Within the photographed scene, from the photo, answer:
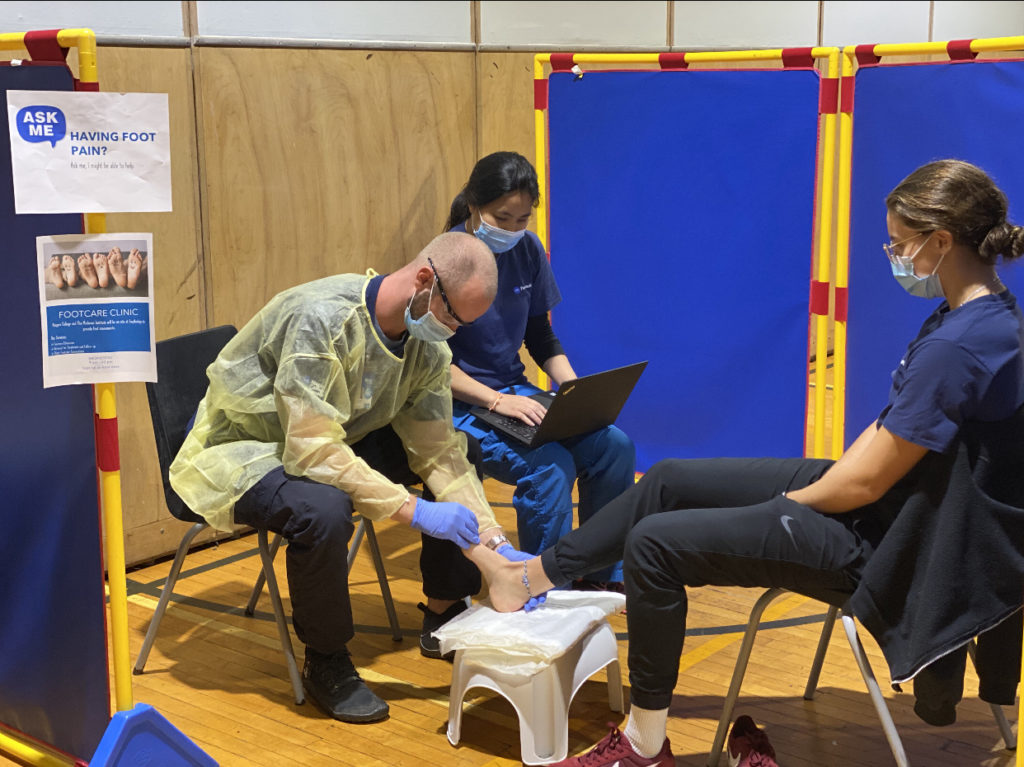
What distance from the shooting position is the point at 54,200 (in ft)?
6.71

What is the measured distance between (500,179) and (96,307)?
1290 millimetres

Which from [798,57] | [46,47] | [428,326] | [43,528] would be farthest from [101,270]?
[798,57]

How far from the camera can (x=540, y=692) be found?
2.48 m

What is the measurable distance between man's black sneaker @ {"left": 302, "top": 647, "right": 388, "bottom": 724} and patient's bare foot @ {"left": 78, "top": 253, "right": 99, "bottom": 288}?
3.53 feet

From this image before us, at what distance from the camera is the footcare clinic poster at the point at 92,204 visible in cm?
203

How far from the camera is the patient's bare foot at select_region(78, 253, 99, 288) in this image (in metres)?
2.10

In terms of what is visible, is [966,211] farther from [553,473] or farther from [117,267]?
[117,267]

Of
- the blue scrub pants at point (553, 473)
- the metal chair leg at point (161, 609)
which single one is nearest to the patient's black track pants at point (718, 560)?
the blue scrub pants at point (553, 473)

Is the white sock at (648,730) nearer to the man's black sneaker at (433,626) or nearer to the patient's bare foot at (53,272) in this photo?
the man's black sneaker at (433,626)

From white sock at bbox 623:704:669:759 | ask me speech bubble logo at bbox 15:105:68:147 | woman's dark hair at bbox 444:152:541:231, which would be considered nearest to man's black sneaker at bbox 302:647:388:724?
white sock at bbox 623:704:669:759

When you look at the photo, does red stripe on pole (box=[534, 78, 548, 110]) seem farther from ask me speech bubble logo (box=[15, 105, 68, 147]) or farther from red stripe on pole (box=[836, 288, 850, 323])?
ask me speech bubble logo (box=[15, 105, 68, 147])

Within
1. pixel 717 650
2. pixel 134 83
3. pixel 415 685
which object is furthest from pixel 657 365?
pixel 134 83

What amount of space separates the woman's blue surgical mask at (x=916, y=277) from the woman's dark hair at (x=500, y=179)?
43.4 inches

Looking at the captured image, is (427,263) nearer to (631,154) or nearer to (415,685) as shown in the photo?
(415,685)
